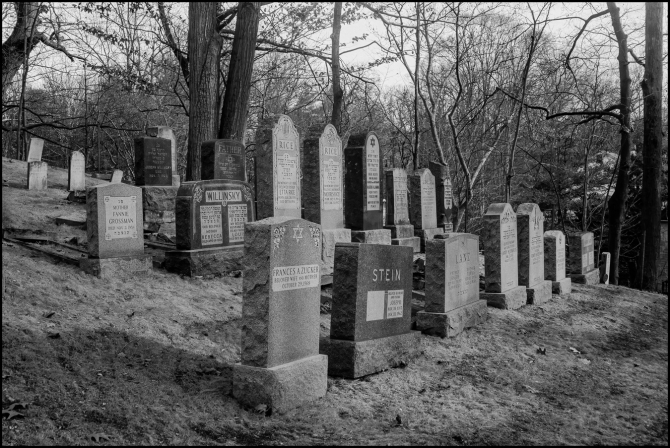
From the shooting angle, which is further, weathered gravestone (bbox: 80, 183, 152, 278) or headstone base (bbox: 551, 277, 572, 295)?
headstone base (bbox: 551, 277, 572, 295)

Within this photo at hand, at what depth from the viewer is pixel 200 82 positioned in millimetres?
13750

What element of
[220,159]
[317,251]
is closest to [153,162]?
[220,159]

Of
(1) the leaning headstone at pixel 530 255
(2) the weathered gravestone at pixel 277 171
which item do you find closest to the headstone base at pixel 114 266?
(2) the weathered gravestone at pixel 277 171

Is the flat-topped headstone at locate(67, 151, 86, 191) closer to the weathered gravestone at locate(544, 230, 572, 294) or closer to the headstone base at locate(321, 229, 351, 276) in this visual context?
the headstone base at locate(321, 229, 351, 276)

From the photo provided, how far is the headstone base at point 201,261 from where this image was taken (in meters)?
9.12

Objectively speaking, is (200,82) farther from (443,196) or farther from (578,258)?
(578,258)

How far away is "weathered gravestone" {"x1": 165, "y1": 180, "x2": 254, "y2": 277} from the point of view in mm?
9188

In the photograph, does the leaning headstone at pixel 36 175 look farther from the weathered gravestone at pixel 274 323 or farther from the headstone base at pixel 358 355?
the weathered gravestone at pixel 274 323

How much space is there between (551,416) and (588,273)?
29.6 ft

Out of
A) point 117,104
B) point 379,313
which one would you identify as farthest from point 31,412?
point 117,104

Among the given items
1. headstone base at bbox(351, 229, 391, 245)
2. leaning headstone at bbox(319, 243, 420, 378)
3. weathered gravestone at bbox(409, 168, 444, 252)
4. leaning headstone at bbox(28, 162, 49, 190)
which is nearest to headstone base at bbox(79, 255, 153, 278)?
leaning headstone at bbox(319, 243, 420, 378)

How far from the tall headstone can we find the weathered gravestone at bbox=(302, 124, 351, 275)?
294 cm

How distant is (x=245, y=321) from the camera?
5.39 m

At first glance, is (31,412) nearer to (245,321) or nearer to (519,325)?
(245,321)
